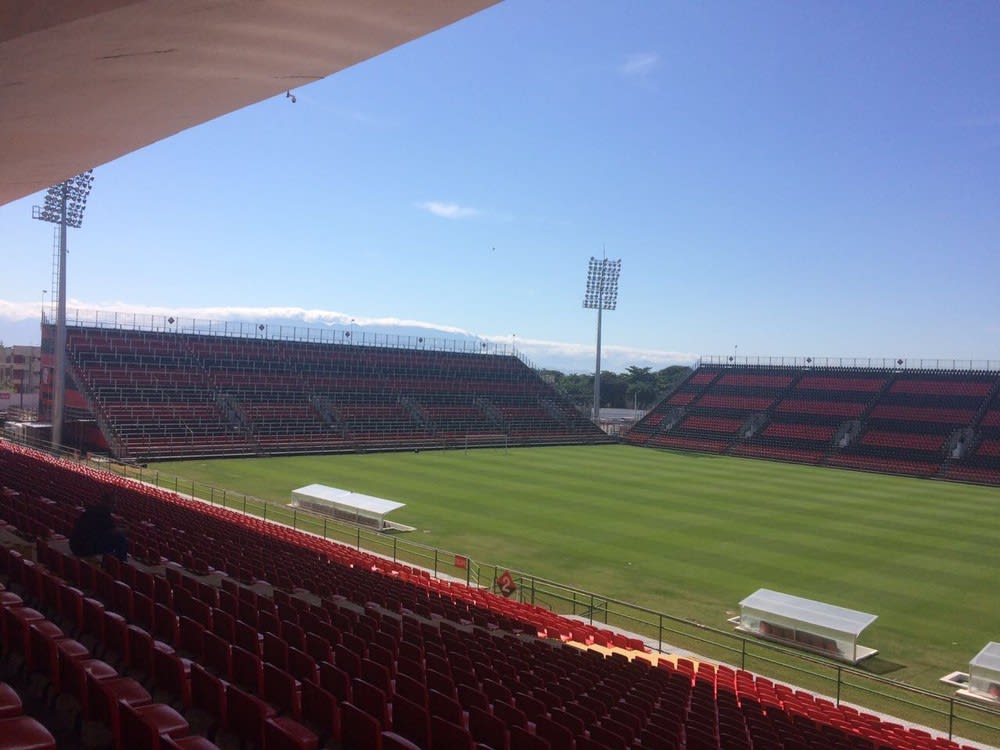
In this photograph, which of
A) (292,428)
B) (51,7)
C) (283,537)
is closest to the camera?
(51,7)

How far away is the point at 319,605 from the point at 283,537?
9.33 m

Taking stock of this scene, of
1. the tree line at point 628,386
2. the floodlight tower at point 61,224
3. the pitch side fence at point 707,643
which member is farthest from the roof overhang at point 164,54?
the tree line at point 628,386

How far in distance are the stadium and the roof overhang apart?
209mm

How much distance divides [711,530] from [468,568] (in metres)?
12.5

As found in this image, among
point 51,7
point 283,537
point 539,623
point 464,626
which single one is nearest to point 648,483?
point 283,537

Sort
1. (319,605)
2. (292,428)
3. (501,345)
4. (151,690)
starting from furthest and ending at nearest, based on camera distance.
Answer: (501,345) < (292,428) < (319,605) < (151,690)

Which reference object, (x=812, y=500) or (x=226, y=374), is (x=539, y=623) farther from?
(x=226, y=374)

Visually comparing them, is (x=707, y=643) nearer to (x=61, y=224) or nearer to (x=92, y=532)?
(x=92, y=532)

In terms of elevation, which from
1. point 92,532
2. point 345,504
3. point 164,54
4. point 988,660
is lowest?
point 345,504

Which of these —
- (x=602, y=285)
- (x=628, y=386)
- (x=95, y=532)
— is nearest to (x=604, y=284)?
(x=602, y=285)

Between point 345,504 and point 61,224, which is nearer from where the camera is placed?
point 345,504

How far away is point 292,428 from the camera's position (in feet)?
170

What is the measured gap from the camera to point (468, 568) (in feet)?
61.0

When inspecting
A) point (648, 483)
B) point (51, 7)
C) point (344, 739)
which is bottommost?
point (648, 483)
